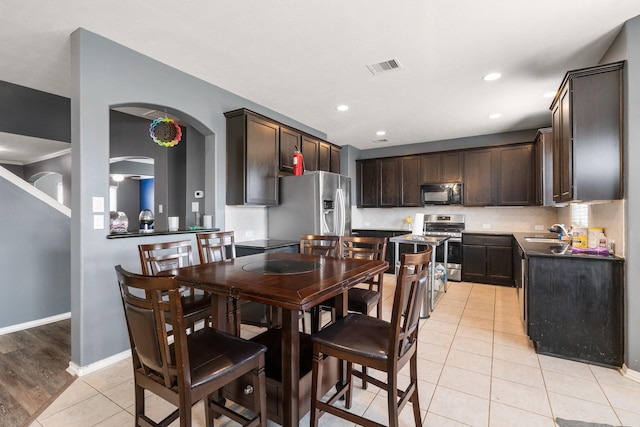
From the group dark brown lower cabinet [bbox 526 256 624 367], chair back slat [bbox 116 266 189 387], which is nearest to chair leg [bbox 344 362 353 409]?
chair back slat [bbox 116 266 189 387]

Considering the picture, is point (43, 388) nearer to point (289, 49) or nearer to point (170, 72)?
point (170, 72)

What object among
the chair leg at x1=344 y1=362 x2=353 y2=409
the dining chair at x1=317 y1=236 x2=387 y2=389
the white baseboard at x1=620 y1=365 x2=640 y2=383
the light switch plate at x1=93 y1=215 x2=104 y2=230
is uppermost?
the light switch plate at x1=93 y1=215 x2=104 y2=230

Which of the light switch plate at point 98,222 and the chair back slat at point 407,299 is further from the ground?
the light switch plate at point 98,222

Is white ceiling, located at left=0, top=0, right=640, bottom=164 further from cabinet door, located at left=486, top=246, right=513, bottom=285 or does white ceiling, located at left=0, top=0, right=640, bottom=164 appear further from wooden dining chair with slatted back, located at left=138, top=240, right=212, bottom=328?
cabinet door, located at left=486, top=246, right=513, bottom=285

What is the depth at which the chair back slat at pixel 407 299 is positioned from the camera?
142 centimetres

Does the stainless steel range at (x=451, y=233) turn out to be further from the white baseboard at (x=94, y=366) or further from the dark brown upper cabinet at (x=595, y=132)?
the white baseboard at (x=94, y=366)

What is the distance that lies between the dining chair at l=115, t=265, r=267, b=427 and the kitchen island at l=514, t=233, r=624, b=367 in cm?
252

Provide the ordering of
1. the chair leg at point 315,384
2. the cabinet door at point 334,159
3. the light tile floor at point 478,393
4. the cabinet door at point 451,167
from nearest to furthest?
the chair leg at point 315,384 → the light tile floor at point 478,393 → the cabinet door at point 334,159 → the cabinet door at point 451,167

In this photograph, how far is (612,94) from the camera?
2.36 metres

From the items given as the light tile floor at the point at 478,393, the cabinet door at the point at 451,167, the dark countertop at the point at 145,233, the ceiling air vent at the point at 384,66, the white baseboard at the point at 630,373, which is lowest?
the light tile floor at the point at 478,393

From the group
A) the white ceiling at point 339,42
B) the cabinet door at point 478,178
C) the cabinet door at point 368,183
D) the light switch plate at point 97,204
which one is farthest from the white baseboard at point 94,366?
the cabinet door at point 478,178

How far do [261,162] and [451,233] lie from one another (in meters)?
3.79

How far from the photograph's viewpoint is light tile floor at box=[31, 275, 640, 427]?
184 cm

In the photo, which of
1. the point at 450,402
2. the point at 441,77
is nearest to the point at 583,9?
the point at 441,77
